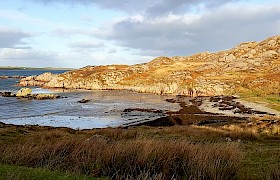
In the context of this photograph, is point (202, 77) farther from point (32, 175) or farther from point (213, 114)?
point (32, 175)

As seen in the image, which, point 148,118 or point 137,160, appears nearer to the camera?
point 137,160

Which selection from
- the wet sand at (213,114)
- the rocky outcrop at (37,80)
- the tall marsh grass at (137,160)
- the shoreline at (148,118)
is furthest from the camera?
the rocky outcrop at (37,80)

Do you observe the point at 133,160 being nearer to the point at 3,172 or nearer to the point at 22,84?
the point at 3,172

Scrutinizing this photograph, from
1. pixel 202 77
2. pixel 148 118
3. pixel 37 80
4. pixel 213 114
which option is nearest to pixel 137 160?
pixel 148 118

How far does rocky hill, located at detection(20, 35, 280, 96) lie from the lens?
3979 inches

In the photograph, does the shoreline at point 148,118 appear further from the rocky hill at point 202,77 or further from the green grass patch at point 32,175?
the green grass patch at point 32,175

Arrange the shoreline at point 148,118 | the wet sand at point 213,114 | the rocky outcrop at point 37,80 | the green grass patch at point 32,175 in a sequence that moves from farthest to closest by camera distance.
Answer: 1. the rocky outcrop at point 37,80
2. the wet sand at point 213,114
3. the shoreline at point 148,118
4. the green grass patch at point 32,175

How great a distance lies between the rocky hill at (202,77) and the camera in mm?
101062

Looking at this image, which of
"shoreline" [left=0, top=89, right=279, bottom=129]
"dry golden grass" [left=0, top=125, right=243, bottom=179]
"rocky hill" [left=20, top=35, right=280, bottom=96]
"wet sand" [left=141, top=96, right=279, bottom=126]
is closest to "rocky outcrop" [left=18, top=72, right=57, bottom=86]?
"rocky hill" [left=20, top=35, right=280, bottom=96]

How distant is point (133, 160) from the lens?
11.1 metres

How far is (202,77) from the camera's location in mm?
116688

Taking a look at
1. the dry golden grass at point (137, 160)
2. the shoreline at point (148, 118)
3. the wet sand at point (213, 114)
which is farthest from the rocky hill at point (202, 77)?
the dry golden grass at point (137, 160)

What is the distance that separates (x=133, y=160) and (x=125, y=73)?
133 m

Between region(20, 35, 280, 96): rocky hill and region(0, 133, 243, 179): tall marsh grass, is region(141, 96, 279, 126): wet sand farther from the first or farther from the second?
region(0, 133, 243, 179): tall marsh grass
